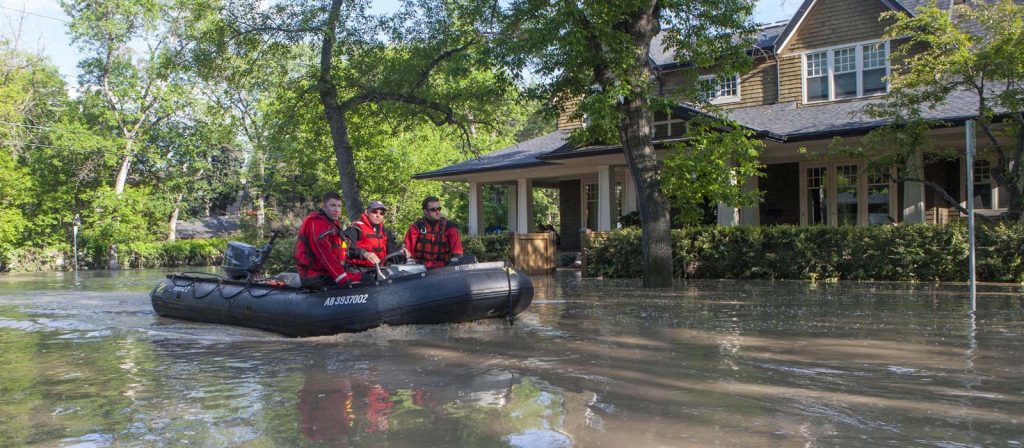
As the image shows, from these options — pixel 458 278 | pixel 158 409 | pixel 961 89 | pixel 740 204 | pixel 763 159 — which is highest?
pixel 961 89

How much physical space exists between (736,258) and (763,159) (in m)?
4.83

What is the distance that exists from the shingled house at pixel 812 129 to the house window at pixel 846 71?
0.08ft

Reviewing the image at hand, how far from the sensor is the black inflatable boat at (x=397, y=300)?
934 centimetres

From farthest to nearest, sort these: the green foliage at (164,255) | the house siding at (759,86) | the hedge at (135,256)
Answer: the green foliage at (164,255)
the hedge at (135,256)
the house siding at (759,86)

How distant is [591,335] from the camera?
9148 mm

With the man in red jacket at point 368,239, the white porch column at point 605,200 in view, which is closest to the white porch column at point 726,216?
the white porch column at point 605,200

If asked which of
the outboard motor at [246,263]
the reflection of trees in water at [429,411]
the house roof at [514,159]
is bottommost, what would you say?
the reflection of trees in water at [429,411]

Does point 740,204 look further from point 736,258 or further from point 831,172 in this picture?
point 831,172

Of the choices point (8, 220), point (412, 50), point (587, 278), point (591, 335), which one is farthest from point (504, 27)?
point (8, 220)

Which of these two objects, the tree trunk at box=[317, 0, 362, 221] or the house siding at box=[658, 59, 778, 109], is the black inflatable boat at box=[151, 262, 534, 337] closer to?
the tree trunk at box=[317, 0, 362, 221]

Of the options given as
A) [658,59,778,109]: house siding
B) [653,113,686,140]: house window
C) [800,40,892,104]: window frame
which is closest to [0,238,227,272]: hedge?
[653,113,686,140]: house window

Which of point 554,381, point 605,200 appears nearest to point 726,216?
point 605,200

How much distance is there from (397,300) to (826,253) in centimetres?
1035

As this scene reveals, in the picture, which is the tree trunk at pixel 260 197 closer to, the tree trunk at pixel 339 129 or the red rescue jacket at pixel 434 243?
the tree trunk at pixel 339 129
